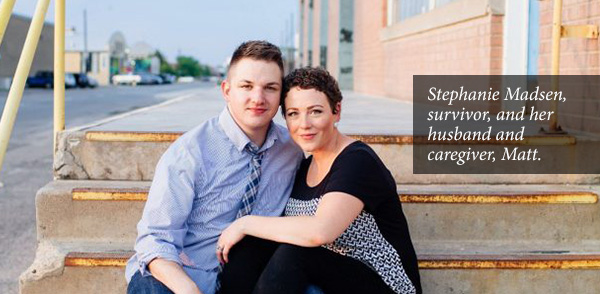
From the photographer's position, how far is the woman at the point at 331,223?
94.8 inches

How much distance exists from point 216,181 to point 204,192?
0.19 feet

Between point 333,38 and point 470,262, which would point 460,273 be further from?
point 333,38

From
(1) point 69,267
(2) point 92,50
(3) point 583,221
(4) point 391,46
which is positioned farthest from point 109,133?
(2) point 92,50

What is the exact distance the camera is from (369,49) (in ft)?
45.2

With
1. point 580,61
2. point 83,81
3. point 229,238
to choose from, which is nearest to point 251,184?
point 229,238

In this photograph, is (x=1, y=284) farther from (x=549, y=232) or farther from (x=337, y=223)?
(x=549, y=232)

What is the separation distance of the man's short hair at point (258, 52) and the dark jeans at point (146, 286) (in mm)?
794

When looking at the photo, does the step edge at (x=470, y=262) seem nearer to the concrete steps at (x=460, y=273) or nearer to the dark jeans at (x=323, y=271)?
the concrete steps at (x=460, y=273)

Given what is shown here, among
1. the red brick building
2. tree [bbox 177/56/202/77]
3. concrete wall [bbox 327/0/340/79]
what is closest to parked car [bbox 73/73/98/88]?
concrete wall [bbox 327/0/340/79]

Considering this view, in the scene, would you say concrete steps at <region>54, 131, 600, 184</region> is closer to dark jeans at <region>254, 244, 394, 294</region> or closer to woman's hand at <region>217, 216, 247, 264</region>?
woman's hand at <region>217, 216, 247, 264</region>

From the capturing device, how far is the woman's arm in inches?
94.3

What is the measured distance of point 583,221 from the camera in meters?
3.40

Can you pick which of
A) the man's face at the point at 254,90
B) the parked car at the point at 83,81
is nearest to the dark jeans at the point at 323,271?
the man's face at the point at 254,90

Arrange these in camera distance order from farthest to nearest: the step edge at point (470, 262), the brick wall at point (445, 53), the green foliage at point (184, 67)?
1. the green foliage at point (184, 67)
2. the brick wall at point (445, 53)
3. the step edge at point (470, 262)
